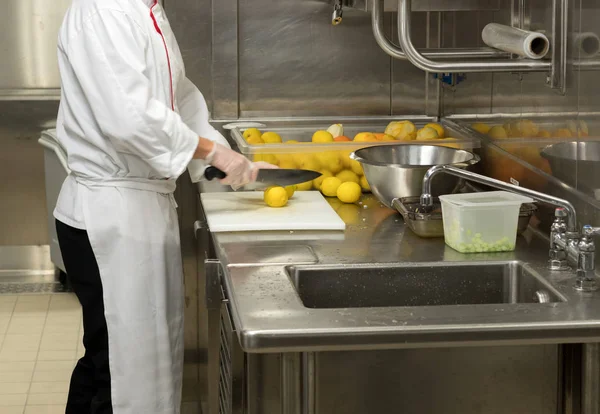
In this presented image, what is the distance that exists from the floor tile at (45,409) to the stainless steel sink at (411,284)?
5.80 ft

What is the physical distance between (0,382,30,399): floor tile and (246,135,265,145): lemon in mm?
1442

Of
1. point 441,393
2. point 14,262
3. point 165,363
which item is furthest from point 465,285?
point 14,262

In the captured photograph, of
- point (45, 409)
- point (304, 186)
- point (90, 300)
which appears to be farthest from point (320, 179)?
point (45, 409)

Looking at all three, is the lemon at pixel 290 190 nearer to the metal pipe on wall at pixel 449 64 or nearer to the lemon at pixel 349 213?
the lemon at pixel 349 213

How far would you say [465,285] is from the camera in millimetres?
2055

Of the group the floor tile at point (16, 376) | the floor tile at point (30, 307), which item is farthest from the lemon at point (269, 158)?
the floor tile at point (30, 307)

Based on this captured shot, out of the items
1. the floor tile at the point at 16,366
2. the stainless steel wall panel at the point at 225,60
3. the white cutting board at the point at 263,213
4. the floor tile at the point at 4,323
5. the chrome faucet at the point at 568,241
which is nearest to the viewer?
the chrome faucet at the point at 568,241

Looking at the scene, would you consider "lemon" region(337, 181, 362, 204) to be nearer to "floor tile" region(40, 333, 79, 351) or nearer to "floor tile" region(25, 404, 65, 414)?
"floor tile" region(25, 404, 65, 414)

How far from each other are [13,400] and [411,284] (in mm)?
2054

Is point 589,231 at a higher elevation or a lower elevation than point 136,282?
higher

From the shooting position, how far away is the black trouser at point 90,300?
8.14 feet

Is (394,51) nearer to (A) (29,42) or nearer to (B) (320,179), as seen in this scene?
(B) (320,179)

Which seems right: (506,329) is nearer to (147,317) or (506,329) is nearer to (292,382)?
(292,382)

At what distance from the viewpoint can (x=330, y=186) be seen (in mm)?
2734
